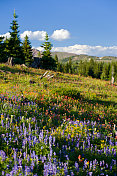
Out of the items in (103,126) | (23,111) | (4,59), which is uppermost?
(4,59)

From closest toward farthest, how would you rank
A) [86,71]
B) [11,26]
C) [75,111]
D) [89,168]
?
[89,168] < [75,111] < [11,26] < [86,71]

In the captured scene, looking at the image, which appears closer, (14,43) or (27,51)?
(14,43)

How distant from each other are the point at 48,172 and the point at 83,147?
47.1 inches

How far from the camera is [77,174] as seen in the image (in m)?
2.72

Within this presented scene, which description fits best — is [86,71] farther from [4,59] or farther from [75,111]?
[75,111]

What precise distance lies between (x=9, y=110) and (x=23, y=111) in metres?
0.59

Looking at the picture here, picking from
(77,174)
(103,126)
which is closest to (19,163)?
(77,174)

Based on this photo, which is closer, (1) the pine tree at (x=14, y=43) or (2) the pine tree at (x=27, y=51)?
(1) the pine tree at (x=14, y=43)

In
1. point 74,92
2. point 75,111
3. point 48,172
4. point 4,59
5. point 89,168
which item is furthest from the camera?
point 4,59

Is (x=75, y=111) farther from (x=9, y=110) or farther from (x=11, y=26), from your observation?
(x=11, y=26)

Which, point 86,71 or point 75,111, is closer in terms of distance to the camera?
point 75,111

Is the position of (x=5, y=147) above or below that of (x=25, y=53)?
below

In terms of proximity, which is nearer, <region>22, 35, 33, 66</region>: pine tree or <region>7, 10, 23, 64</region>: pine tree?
<region>7, 10, 23, 64</region>: pine tree

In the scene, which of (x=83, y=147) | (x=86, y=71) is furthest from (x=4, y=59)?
(x=86, y=71)
